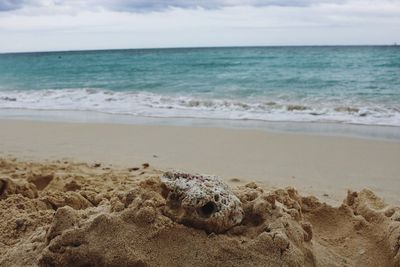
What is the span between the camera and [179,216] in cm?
220

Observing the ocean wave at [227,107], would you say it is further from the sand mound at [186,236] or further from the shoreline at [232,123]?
the sand mound at [186,236]

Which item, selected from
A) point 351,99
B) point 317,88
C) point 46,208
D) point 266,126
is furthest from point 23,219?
point 317,88

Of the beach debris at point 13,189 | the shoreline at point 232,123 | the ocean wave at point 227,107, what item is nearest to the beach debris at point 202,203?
the beach debris at point 13,189

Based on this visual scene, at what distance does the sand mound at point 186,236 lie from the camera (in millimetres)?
2090

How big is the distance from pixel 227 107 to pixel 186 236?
8.09m

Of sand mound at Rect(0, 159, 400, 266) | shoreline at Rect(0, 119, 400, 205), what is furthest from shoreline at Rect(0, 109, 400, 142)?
sand mound at Rect(0, 159, 400, 266)

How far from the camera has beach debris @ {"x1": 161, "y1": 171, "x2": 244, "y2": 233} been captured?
2150mm

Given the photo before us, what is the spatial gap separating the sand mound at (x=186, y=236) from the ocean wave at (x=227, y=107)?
5459 millimetres

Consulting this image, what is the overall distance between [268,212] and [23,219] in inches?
55.0

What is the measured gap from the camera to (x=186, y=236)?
2.16 metres

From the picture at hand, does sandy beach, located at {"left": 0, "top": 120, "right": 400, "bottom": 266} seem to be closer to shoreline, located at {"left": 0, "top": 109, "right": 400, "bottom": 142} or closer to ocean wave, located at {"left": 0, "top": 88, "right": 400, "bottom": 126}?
shoreline, located at {"left": 0, "top": 109, "right": 400, "bottom": 142}

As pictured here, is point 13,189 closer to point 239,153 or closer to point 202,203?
point 202,203

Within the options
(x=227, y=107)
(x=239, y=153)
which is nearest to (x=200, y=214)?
(x=239, y=153)

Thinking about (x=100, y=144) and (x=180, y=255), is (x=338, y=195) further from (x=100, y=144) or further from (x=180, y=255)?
(x=100, y=144)
